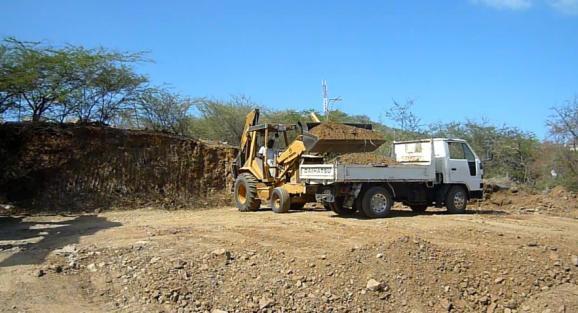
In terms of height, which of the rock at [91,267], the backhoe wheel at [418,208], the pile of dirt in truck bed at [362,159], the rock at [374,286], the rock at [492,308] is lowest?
the rock at [492,308]

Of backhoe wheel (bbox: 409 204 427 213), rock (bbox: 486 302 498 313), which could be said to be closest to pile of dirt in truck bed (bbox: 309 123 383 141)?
backhoe wheel (bbox: 409 204 427 213)

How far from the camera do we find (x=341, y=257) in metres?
8.91

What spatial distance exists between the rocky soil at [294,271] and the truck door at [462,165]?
3.79 meters

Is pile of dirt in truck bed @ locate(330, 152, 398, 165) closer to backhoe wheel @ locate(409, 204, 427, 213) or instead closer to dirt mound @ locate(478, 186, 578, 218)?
backhoe wheel @ locate(409, 204, 427, 213)

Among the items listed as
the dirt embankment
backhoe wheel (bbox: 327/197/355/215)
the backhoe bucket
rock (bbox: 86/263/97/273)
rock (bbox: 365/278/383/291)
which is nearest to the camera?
rock (bbox: 365/278/383/291)

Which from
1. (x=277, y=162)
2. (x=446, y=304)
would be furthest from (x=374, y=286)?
(x=277, y=162)

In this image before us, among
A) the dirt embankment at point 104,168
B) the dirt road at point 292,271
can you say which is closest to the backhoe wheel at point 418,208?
the dirt road at point 292,271

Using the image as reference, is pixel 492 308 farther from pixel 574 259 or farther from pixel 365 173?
pixel 365 173

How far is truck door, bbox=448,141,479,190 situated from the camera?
50.2 feet

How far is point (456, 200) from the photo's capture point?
1539 centimetres

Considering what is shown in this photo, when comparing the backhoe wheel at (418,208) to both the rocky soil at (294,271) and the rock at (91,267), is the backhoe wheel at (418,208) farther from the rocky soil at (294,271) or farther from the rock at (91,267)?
the rock at (91,267)

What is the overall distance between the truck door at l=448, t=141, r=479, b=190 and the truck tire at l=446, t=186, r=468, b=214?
24cm

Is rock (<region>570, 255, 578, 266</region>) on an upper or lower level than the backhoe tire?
lower

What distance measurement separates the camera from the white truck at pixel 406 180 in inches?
549
